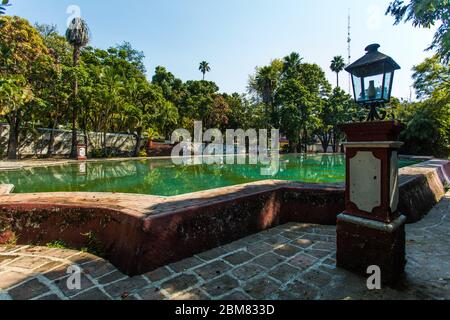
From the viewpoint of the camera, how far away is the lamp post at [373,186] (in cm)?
230

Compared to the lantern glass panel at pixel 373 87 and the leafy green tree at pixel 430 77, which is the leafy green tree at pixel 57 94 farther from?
the leafy green tree at pixel 430 77

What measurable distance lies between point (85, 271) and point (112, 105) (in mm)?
19561

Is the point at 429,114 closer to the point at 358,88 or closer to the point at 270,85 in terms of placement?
the point at 270,85

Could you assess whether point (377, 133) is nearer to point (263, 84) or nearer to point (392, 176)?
point (392, 176)

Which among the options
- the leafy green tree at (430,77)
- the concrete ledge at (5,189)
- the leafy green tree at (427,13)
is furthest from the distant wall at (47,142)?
the leafy green tree at (430,77)

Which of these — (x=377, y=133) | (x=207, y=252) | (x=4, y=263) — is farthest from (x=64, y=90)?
(x=377, y=133)

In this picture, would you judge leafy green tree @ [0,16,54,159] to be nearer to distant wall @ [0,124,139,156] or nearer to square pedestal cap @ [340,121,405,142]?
distant wall @ [0,124,139,156]

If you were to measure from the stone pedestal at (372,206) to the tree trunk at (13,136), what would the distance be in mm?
20965

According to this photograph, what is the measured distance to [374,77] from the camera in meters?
2.59

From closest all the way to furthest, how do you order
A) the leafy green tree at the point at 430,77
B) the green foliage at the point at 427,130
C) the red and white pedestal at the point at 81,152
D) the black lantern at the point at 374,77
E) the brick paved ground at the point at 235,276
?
the brick paved ground at the point at 235,276, the black lantern at the point at 374,77, the leafy green tree at the point at 430,77, the green foliage at the point at 427,130, the red and white pedestal at the point at 81,152

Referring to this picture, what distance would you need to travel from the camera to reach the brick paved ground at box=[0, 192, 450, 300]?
6.94 ft

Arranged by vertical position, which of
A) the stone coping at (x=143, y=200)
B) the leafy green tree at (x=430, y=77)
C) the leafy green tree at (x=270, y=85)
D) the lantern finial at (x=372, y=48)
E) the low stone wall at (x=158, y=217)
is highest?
the leafy green tree at (x=270, y=85)

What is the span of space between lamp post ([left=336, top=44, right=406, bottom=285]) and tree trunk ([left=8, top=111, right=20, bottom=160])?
2092 cm

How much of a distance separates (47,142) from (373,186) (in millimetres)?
24117
